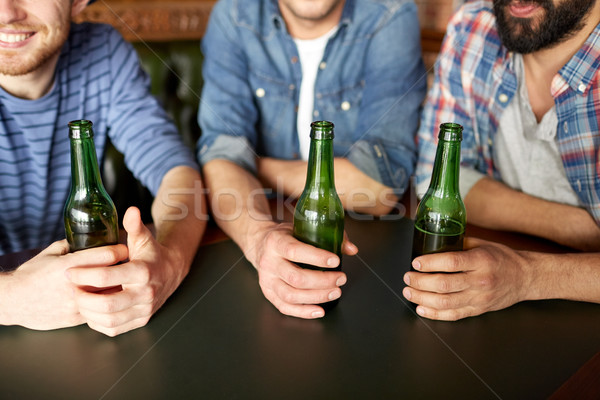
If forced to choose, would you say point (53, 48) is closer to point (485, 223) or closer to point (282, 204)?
point (282, 204)

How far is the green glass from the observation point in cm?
71

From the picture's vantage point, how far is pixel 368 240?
1.01 metres

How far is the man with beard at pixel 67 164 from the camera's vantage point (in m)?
0.72

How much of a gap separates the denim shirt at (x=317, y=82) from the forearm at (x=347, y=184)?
0.20 feet

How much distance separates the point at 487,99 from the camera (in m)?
1.25

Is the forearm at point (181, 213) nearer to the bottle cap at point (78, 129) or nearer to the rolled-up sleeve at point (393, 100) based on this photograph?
the bottle cap at point (78, 129)

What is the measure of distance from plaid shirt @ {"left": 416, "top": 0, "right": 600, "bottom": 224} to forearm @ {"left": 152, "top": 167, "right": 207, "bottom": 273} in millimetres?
536

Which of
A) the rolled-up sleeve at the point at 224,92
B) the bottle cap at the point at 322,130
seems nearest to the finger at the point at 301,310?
the bottle cap at the point at 322,130

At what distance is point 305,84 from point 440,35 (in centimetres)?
196

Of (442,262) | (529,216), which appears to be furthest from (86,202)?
(529,216)

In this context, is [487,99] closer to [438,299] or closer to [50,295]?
[438,299]

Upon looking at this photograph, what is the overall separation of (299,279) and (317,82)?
33.1 inches

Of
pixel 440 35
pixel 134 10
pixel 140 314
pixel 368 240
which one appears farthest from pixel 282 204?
pixel 440 35

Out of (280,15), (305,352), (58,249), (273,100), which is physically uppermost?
(280,15)
